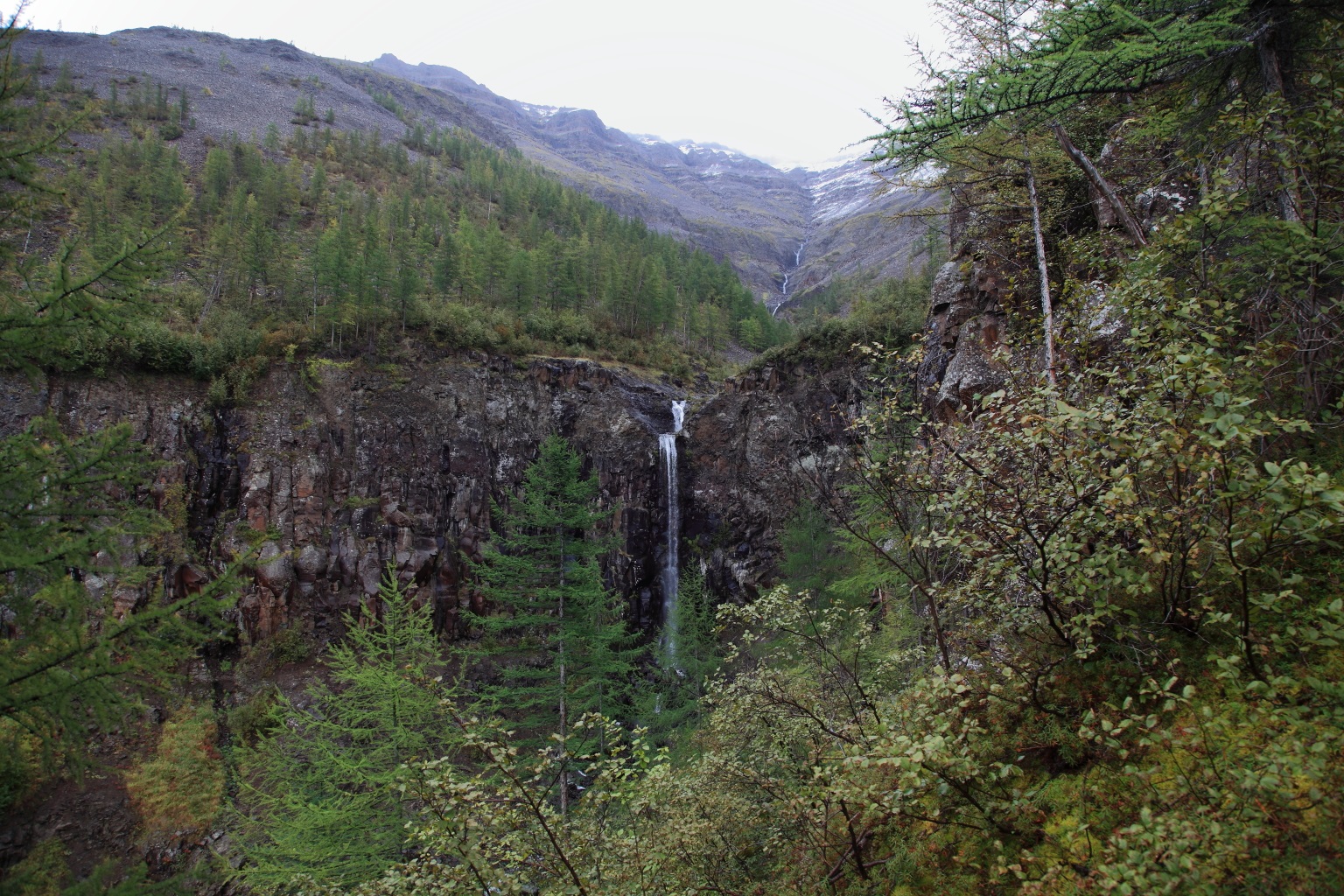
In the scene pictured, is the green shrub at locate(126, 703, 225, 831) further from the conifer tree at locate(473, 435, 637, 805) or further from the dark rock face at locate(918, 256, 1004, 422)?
the dark rock face at locate(918, 256, 1004, 422)

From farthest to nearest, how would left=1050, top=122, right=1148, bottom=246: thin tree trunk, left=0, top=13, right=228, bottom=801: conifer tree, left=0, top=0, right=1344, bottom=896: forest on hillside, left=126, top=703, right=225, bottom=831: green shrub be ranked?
left=126, top=703, right=225, bottom=831: green shrub, left=1050, top=122, right=1148, bottom=246: thin tree trunk, left=0, top=13, right=228, bottom=801: conifer tree, left=0, top=0, right=1344, bottom=896: forest on hillside

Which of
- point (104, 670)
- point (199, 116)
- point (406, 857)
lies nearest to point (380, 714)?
point (406, 857)

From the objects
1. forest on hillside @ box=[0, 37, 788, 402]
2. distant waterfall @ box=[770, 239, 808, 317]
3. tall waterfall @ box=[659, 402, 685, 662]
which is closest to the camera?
forest on hillside @ box=[0, 37, 788, 402]

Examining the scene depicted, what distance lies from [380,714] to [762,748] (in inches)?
281

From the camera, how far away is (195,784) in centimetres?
1936

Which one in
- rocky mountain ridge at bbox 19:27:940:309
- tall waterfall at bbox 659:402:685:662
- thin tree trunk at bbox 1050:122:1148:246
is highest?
rocky mountain ridge at bbox 19:27:940:309

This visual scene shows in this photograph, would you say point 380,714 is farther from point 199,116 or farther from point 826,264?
A: point 826,264

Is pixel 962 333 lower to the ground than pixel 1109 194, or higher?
lower

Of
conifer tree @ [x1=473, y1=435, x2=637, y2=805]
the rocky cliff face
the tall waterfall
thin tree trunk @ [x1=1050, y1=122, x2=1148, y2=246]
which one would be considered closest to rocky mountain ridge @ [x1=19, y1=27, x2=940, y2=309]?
the rocky cliff face

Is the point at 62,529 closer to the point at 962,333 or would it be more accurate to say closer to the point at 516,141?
the point at 962,333

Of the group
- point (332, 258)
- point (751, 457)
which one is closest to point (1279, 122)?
point (751, 457)

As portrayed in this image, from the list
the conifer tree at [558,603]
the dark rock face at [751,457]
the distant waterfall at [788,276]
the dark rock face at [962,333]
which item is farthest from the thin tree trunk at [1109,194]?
the distant waterfall at [788,276]

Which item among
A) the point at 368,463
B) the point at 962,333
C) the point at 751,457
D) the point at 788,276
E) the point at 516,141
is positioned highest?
the point at 516,141

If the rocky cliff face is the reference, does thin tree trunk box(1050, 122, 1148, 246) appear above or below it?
above
